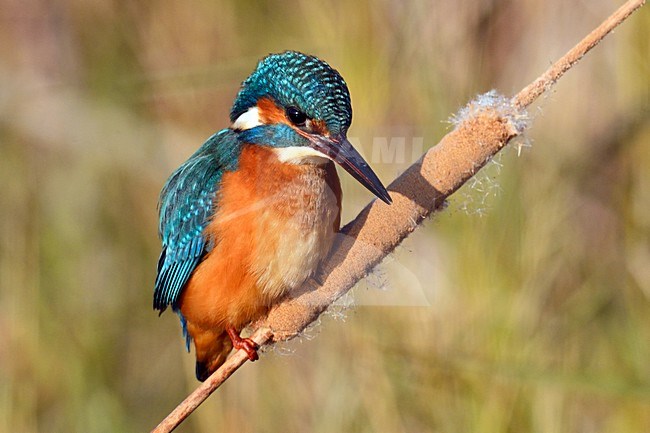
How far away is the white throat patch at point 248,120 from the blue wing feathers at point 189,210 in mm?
32

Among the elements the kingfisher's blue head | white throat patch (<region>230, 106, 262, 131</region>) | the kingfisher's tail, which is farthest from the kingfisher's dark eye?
→ the kingfisher's tail

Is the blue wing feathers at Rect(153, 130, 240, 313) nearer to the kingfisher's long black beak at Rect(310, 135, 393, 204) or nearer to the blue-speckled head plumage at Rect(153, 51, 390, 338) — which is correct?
the blue-speckled head plumage at Rect(153, 51, 390, 338)

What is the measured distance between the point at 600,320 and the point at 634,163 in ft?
1.76

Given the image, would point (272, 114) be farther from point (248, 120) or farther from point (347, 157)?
point (347, 157)

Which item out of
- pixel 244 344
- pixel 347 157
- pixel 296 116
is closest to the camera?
pixel 347 157

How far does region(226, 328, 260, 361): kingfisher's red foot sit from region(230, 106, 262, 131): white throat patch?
0.50 m

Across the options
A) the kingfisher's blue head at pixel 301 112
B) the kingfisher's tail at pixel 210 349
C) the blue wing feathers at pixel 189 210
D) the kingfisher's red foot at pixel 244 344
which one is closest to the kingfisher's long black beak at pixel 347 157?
the kingfisher's blue head at pixel 301 112

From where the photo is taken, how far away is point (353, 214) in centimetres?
225

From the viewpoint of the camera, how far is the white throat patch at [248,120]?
208 centimetres

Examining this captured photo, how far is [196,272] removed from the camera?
2268 millimetres

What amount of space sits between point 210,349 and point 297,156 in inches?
25.8

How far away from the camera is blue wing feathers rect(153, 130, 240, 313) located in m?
2.22

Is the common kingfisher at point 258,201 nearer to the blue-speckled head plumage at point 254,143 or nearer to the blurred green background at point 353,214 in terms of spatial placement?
the blue-speckled head plumage at point 254,143

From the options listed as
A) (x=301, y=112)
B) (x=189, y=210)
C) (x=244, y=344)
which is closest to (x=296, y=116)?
(x=301, y=112)
